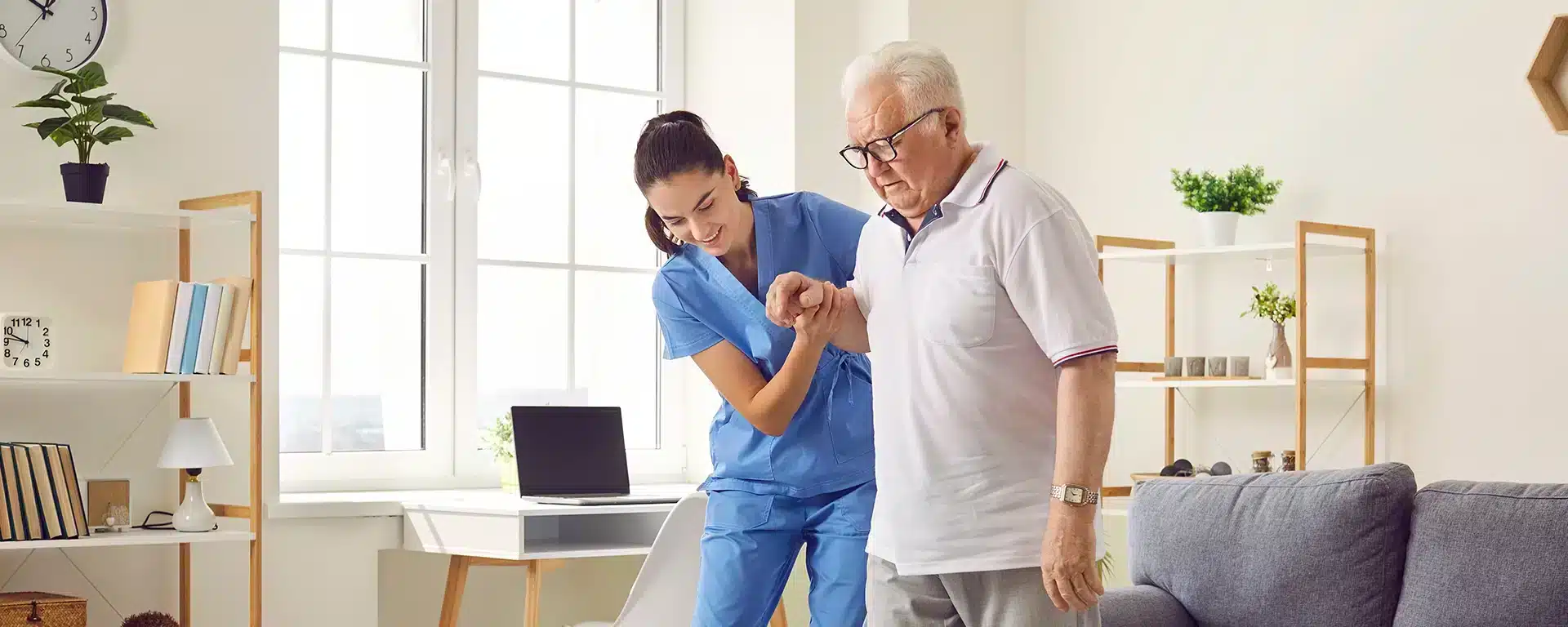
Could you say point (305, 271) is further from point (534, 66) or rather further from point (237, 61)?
point (534, 66)

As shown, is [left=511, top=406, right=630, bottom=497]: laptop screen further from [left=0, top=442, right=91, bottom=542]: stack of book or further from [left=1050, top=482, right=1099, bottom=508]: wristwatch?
[left=1050, top=482, right=1099, bottom=508]: wristwatch

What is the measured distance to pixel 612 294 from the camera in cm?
459

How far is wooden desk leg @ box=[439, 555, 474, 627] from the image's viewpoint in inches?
146

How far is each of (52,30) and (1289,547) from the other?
2.82m

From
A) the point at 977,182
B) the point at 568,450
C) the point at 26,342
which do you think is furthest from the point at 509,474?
the point at 977,182

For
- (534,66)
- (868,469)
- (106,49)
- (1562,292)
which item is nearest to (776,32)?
(534,66)

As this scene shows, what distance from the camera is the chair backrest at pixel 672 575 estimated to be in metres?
2.95

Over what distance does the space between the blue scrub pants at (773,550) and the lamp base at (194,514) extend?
1555 mm

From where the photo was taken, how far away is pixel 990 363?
1649mm

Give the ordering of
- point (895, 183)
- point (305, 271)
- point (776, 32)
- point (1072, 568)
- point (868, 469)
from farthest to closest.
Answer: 1. point (776, 32)
2. point (305, 271)
3. point (868, 469)
4. point (895, 183)
5. point (1072, 568)

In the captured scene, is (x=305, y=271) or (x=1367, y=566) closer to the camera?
(x=1367, y=566)

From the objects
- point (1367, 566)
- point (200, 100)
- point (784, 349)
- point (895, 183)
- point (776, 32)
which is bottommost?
point (1367, 566)

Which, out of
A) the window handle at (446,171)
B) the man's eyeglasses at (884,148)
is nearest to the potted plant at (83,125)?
the window handle at (446,171)

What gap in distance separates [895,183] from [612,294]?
2.90 meters
